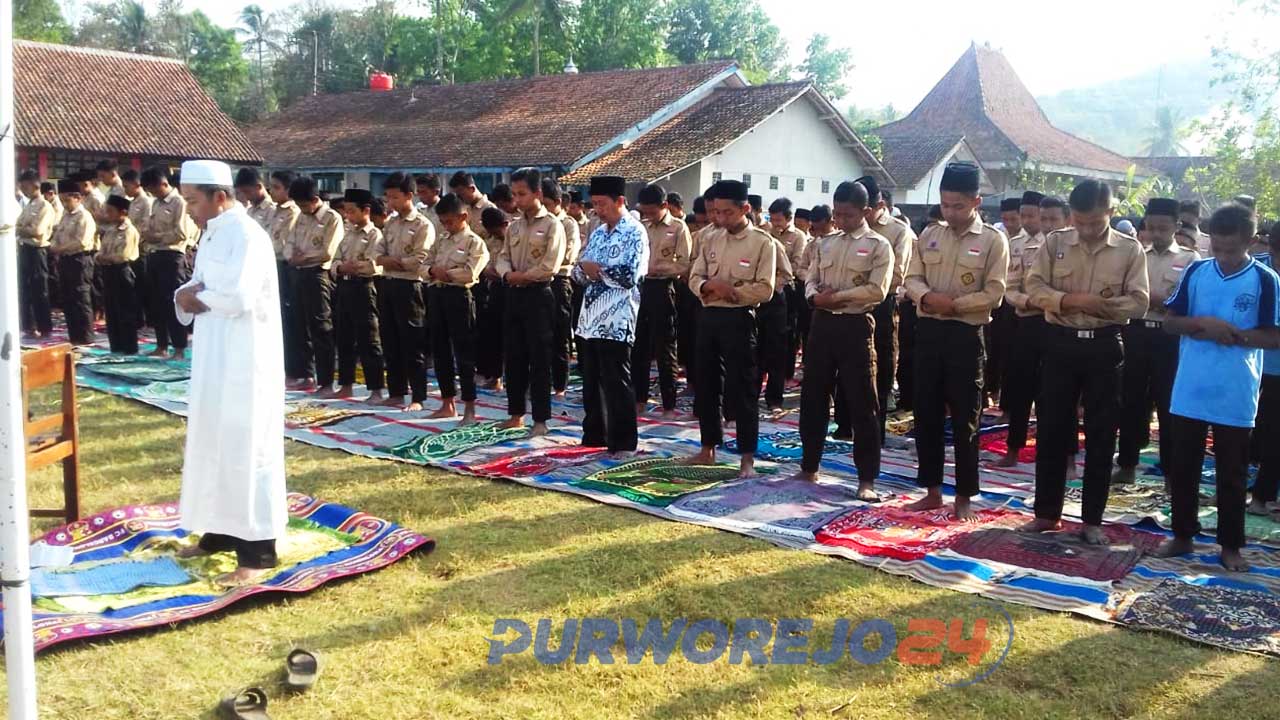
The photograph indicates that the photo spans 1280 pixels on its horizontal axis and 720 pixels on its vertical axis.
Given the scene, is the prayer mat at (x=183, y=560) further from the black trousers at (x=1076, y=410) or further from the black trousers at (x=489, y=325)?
the black trousers at (x=489, y=325)

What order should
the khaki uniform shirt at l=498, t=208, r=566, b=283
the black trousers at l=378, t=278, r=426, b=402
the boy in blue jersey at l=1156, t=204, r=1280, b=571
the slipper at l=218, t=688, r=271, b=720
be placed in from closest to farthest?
1. the slipper at l=218, t=688, r=271, b=720
2. the boy in blue jersey at l=1156, t=204, r=1280, b=571
3. the khaki uniform shirt at l=498, t=208, r=566, b=283
4. the black trousers at l=378, t=278, r=426, b=402

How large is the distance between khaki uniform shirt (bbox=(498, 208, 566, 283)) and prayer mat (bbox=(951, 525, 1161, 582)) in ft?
11.9

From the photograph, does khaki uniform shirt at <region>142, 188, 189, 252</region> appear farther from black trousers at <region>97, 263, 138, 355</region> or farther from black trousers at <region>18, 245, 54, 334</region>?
black trousers at <region>18, 245, 54, 334</region>

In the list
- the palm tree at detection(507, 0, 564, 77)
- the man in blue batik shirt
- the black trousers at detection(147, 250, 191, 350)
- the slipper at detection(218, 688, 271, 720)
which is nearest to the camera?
the slipper at detection(218, 688, 271, 720)

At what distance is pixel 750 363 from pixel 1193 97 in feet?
608

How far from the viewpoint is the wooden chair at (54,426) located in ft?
16.5

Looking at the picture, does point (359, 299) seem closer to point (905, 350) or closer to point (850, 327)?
point (850, 327)

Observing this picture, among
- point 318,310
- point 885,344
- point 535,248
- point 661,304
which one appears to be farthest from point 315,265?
point 885,344

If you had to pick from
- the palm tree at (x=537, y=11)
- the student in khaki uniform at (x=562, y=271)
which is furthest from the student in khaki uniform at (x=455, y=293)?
the palm tree at (x=537, y=11)

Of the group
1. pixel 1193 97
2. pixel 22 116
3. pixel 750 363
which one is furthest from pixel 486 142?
pixel 1193 97

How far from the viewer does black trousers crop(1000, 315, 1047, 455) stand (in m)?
7.07

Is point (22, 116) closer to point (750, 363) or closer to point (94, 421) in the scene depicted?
point (94, 421)

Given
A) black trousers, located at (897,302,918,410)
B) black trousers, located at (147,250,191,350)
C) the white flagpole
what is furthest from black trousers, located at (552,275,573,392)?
the white flagpole

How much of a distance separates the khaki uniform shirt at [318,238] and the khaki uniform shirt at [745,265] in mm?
3977
